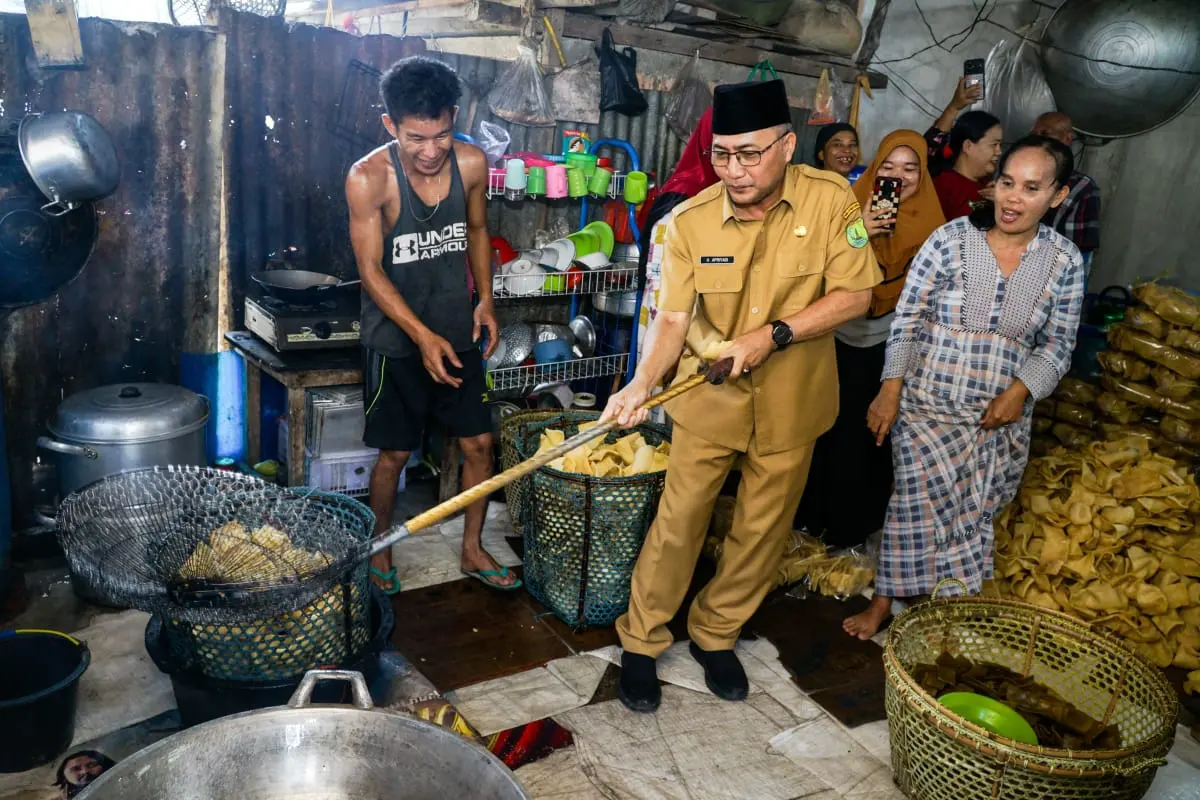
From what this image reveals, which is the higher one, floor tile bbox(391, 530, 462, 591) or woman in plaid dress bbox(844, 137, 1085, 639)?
woman in plaid dress bbox(844, 137, 1085, 639)

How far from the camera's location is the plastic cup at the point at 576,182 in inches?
210

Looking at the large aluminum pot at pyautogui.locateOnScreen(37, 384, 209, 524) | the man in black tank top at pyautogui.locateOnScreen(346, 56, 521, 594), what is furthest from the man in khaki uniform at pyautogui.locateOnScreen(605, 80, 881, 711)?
the large aluminum pot at pyautogui.locateOnScreen(37, 384, 209, 524)

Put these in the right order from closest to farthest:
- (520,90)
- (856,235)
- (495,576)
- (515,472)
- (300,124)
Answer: (515,472)
(856,235)
(495,576)
(300,124)
(520,90)

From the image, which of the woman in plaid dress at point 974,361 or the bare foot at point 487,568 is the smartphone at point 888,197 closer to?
the woman in plaid dress at point 974,361

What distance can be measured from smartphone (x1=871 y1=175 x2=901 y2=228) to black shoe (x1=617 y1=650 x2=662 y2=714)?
7.35 feet

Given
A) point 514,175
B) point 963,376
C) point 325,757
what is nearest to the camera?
point 325,757

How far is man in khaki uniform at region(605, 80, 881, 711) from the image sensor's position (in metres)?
2.98

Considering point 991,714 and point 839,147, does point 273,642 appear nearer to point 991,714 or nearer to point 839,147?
point 991,714

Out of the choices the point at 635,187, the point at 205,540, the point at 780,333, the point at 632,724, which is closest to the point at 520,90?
the point at 635,187

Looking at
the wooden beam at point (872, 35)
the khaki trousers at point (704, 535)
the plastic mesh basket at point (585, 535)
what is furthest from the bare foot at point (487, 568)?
the wooden beam at point (872, 35)

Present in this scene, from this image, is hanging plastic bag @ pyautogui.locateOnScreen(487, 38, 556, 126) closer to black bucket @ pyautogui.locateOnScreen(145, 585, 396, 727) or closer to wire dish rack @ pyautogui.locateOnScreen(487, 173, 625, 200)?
wire dish rack @ pyautogui.locateOnScreen(487, 173, 625, 200)

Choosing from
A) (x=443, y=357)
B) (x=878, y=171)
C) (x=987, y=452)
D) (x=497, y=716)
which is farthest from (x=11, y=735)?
(x=878, y=171)

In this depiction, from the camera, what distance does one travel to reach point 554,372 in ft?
17.5

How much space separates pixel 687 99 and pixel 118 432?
395 centimetres
